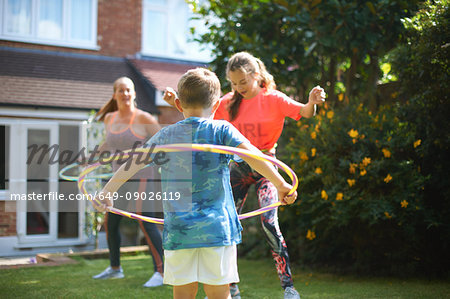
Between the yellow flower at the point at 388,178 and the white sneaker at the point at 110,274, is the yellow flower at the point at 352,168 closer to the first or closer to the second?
the yellow flower at the point at 388,178

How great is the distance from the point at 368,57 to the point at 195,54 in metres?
6.02

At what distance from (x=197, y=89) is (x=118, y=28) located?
29.8 ft

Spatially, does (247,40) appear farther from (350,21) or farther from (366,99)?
(366,99)

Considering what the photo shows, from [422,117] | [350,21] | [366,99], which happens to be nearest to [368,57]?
[366,99]

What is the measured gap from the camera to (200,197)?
8.29 ft

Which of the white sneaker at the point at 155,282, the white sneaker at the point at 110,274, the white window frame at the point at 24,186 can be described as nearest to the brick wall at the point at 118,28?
the white window frame at the point at 24,186

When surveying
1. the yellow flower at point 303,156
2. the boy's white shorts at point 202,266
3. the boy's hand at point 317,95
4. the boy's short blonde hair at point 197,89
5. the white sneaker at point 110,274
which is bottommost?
the white sneaker at point 110,274

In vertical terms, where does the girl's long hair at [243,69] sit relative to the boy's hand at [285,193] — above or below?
above

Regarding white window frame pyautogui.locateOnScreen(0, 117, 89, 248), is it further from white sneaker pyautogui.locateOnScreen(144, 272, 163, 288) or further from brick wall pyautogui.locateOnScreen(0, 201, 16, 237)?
white sneaker pyautogui.locateOnScreen(144, 272, 163, 288)

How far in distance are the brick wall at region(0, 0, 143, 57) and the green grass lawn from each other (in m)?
6.20

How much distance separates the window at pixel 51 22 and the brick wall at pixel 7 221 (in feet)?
11.7

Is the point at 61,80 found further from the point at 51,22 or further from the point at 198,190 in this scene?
the point at 198,190

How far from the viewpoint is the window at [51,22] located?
397 inches

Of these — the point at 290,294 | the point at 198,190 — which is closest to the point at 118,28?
the point at 290,294
